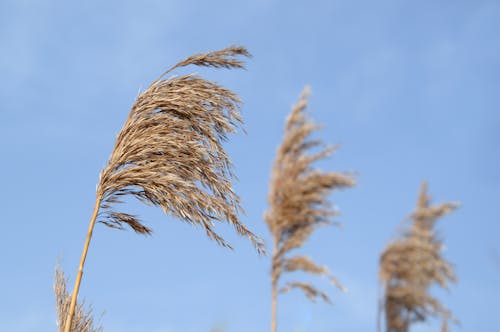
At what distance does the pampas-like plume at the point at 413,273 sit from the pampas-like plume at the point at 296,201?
2998 millimetres

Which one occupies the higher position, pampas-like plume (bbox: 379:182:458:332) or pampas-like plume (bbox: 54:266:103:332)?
pampas-like plume (bbox: 379:182:458:332)

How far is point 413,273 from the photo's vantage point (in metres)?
12.8

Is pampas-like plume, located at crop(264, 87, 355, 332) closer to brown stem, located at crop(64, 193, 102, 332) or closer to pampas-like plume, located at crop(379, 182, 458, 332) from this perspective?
pampas-like plume, located at crop(379, 182, 458, 332)

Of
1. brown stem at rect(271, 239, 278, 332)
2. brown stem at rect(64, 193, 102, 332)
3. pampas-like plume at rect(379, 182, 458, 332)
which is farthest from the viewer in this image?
pampas-like plume at rect(379, 182, 458, 332)

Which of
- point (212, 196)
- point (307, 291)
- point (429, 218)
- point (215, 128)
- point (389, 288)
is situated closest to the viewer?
point (212, 196)

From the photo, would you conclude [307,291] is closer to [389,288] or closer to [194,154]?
[389,288]

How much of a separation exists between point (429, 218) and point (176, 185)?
11.3 metres

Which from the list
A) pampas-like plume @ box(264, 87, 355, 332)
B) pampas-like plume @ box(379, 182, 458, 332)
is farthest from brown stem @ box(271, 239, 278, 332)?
pampas-like plume @ box(379, 182, 458, 332)

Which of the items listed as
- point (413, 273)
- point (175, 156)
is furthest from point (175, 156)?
point (413, 273)

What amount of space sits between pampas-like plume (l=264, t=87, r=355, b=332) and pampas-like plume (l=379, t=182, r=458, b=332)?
300cm

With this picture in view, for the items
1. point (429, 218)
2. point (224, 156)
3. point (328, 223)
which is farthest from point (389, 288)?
point (224, 156)

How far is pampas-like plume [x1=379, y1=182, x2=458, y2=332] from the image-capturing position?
41.1 feet

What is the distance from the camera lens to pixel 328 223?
32.5ft

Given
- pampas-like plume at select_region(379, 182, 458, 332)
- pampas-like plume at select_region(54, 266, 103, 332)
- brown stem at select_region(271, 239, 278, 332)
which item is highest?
pampas-like plume at select_region(379, 182, 458, 332)
